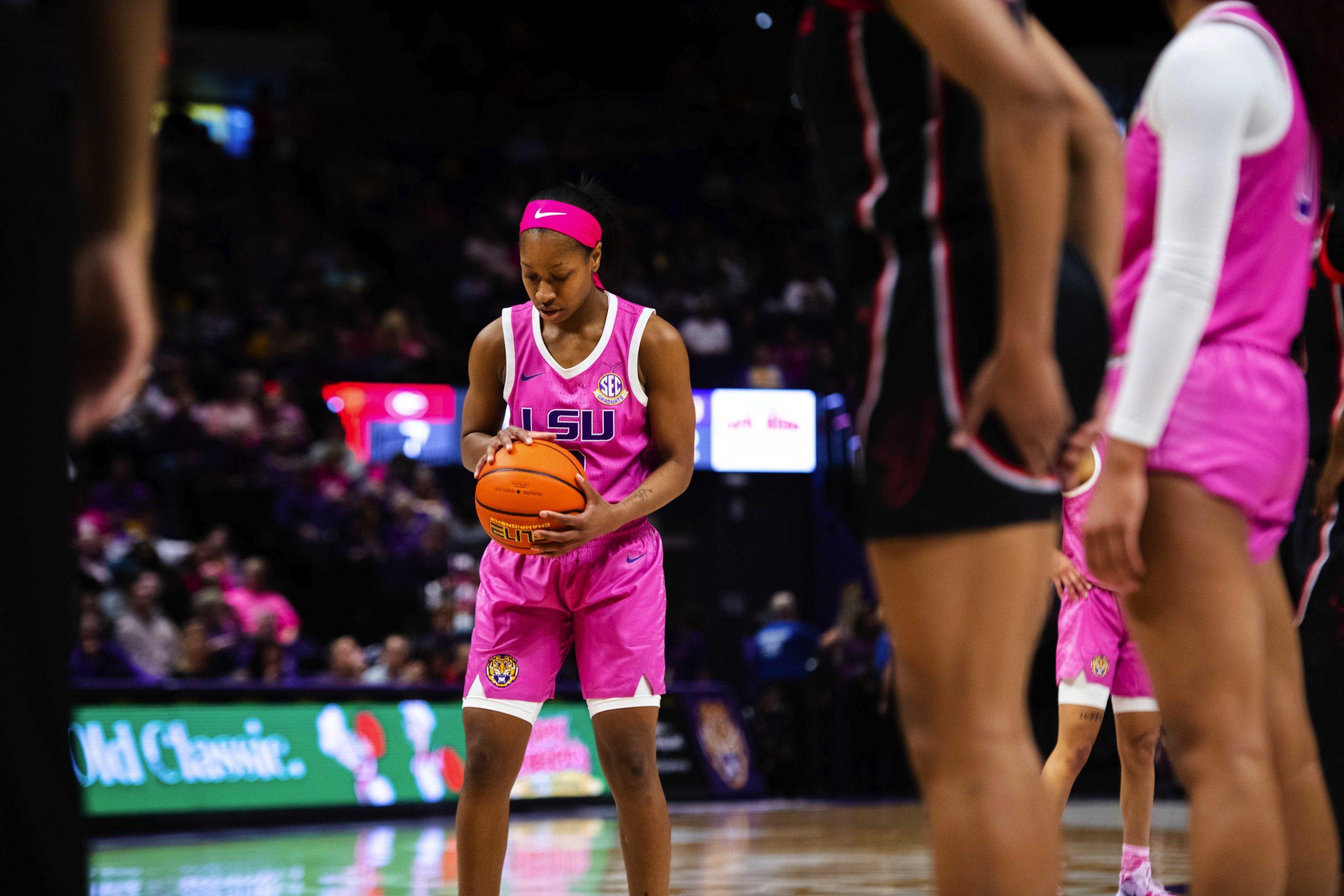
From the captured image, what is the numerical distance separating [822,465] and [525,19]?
8.44m

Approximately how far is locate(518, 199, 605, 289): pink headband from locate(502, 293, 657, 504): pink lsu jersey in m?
0.24

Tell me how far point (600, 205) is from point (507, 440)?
745mm

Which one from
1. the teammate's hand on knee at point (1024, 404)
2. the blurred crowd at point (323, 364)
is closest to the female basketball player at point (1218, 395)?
the teammate's hand on knee at point (1024, 404)

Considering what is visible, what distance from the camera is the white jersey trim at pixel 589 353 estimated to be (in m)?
4.22

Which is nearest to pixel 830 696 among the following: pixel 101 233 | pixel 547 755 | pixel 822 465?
pixel 547 755

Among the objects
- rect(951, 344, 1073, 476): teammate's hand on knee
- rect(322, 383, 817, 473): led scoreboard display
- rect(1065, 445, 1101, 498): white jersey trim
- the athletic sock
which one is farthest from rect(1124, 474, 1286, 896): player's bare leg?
rect(322, 383, 817, 473): led scoreboard display

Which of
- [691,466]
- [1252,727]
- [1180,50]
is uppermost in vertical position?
[1180,50]

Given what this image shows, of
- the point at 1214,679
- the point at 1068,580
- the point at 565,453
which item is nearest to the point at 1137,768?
the point at 1068,580

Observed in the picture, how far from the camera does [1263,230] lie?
2.62 meters

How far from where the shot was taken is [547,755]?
11.4 meters

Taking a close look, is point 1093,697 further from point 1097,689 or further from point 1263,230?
point 1263,230

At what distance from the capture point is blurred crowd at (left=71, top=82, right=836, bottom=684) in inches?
457

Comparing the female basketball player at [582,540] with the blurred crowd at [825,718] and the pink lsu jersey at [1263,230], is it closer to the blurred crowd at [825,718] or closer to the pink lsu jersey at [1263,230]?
the pink lsu jersey at [1263,230]

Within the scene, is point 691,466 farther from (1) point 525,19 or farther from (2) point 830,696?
(1) point 525,19
